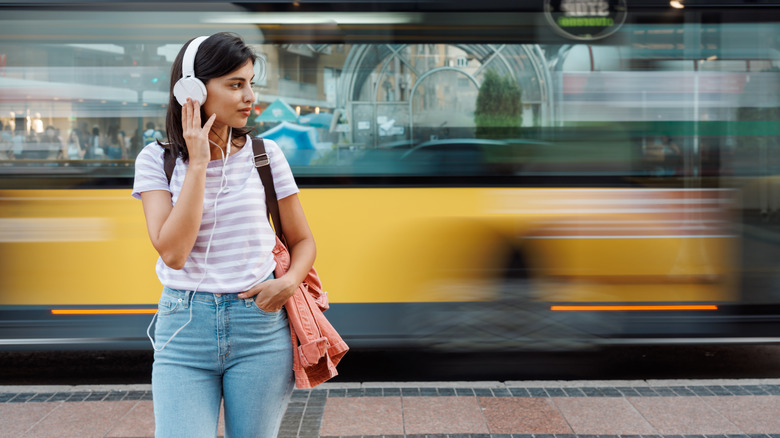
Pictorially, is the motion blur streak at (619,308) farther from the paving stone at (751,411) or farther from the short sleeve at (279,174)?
the short sleeve at (279,174)

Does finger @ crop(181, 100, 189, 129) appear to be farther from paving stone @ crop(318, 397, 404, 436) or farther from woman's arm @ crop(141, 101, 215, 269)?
paving stone @ crop(318, 397, 404, 436)

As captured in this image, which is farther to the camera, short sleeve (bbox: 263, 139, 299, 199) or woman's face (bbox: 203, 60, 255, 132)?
short sleeve (bbox: 263, 139, 299, 199)

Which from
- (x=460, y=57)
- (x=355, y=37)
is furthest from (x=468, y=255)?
(x=355, y=37)

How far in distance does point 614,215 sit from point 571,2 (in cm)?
142

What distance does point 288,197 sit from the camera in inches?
82.9

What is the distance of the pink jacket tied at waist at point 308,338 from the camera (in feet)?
6.69

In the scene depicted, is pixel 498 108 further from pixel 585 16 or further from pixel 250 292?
pixel 250 292

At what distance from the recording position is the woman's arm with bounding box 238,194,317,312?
6.47 feet

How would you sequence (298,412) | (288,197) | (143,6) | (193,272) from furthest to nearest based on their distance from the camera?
1. (143,6)
2. (298,412)
3. (288,197)
4. (193,272)

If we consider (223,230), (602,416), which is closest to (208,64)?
(223,230)

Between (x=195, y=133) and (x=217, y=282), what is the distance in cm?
39

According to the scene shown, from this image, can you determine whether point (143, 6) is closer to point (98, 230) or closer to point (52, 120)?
point (52, 120)

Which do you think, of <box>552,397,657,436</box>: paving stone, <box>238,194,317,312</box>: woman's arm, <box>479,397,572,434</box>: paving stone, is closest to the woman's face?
<box>238,194,317,312</box>: woman's arm

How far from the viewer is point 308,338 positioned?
2.05 meters
